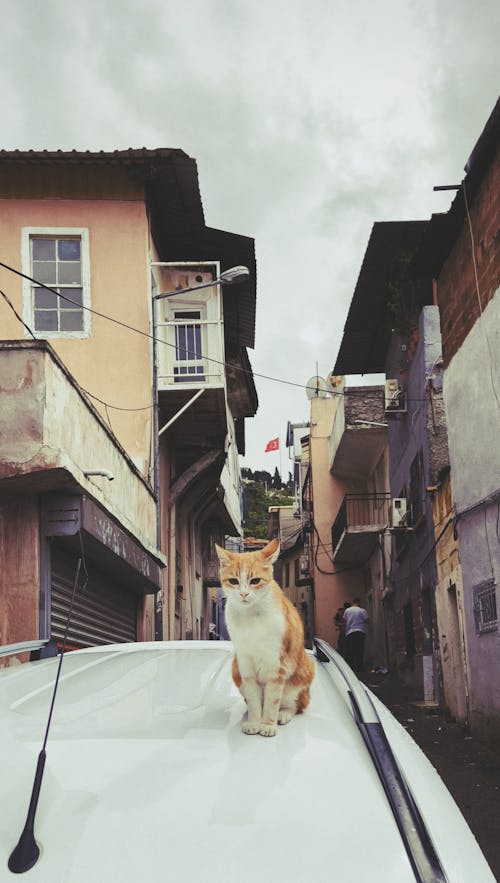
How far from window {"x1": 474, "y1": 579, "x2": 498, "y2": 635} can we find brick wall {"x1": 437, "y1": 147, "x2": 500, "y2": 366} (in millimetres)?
3341

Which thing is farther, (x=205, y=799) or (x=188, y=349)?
(x=188, y=349)

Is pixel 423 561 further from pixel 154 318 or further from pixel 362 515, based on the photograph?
pixel 362 515

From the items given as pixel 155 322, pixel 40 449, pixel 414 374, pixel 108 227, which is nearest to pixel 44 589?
pixel 40 449

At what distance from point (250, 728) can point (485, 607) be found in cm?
977

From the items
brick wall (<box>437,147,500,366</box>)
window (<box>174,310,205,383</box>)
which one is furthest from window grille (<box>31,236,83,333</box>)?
brick wall (<box>437,147,500,366</box>)

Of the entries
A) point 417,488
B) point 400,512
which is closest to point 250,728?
point 417,488

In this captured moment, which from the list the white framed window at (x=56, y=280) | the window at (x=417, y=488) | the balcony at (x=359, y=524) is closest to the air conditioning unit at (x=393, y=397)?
the window at (x=417, y=488)

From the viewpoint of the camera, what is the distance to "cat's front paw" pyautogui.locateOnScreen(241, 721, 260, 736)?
1.87 m

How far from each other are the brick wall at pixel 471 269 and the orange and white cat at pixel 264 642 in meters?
8.18

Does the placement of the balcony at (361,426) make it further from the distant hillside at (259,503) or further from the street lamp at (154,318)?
the distant hillside at (259,503)

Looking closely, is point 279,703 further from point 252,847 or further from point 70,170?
point 70,170

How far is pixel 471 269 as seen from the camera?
37.6 ft

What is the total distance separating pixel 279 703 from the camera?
2143 millimetres

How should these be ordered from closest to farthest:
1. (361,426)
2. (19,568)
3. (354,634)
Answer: (19,568) < (354,634) < (361,426)
